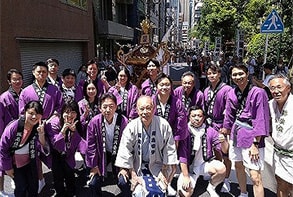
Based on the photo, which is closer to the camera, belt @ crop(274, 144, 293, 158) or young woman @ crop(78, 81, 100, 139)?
belt @ crop(274, 144, 293, 158)

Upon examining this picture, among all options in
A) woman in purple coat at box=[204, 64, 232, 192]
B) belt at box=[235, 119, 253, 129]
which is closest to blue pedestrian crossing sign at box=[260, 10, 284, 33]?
woman in purple coat at box=[204, 64, 232, 192]

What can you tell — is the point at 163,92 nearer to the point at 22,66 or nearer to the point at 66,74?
the point at 66,74

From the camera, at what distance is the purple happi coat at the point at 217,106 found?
485 cm

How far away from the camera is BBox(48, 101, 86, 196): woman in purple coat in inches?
167

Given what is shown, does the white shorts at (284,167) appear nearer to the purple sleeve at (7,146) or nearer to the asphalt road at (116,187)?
the asphalt road at (116,187)

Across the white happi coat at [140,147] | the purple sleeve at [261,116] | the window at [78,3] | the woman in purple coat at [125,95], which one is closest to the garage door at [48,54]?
the window at [78,3]

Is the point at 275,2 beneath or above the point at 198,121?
above

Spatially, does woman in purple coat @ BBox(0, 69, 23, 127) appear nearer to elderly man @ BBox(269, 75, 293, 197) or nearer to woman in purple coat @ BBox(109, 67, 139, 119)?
woman in purple coat @ BBox(109, 67, 139, 119)

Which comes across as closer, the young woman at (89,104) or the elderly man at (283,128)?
the elderly man at (283,128)

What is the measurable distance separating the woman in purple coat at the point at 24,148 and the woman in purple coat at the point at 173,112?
5.01 feet

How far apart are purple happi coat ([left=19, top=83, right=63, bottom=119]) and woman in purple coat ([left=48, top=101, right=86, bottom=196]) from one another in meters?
0.47

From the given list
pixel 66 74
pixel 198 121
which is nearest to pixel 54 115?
pixel 66 74

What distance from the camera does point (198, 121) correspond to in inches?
178

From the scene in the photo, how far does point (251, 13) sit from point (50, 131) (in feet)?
58.2
